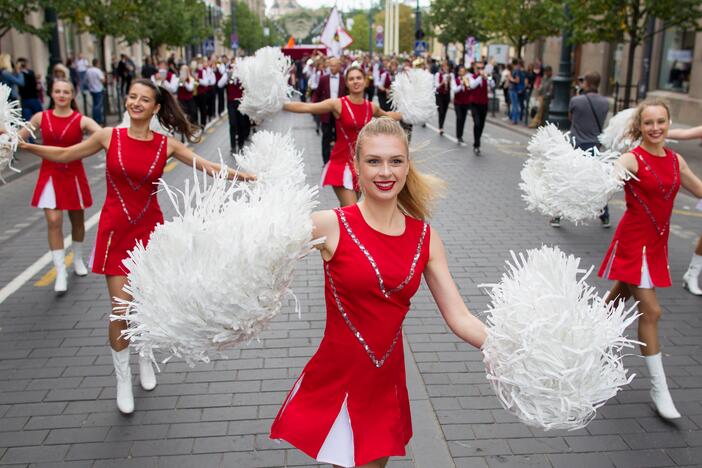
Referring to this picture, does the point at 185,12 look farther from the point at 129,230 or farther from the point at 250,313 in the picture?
the point at 250,313

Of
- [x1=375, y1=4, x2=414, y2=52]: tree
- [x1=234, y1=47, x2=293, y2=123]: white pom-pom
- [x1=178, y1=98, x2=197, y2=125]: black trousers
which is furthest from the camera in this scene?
[x1=375, y1=4, x2=414, y2=52]: tree

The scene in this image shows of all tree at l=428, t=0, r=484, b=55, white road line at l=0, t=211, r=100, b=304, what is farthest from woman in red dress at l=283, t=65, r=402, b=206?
tree at l=428, t=0, r=484, b=55

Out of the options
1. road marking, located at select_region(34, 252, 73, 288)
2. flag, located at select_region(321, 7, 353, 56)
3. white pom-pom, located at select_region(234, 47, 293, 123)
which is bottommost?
road marking, located at select_region(34, 252, 73, 288)

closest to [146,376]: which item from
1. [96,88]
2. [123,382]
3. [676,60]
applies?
[123,382]

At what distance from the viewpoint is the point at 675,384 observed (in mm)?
4719

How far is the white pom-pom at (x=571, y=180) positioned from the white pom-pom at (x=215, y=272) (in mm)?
2352

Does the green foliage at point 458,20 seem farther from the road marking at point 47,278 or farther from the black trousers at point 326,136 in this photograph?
the road marking at point 47,278

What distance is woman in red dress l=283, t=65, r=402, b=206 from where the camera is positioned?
21.8 ft

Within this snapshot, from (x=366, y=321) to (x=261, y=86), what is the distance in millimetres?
3401

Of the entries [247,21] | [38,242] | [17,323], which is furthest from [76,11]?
[247,21]

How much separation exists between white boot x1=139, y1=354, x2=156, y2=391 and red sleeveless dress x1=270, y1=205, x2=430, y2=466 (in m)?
2.15

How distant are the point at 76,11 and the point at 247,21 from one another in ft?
207

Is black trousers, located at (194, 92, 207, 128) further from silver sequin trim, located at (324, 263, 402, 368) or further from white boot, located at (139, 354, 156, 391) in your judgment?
silver sequin trim, located at (324, 263, 402, 368)

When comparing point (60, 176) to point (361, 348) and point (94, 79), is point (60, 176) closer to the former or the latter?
point (361, 348)
